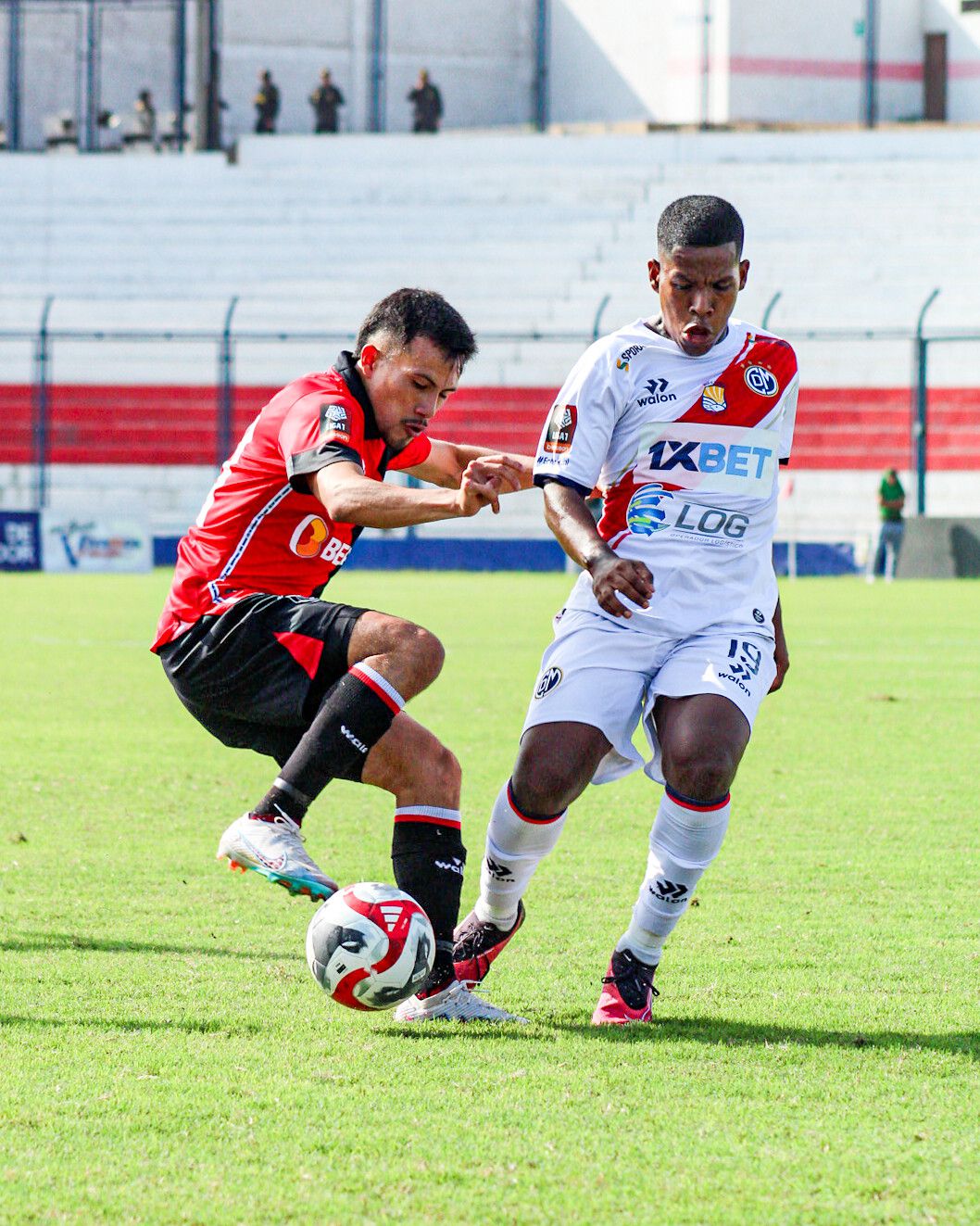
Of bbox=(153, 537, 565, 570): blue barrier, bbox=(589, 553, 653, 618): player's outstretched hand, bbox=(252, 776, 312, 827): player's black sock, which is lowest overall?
bbox=(153, 537, 565, 570): blue barrier

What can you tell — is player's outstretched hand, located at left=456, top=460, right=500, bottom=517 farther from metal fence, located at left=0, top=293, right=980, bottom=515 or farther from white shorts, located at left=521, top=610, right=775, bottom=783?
metal fence, located at left=0, top=293, right=980, bottom=515

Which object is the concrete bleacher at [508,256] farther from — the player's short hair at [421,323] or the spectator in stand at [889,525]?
the player's short hair at [421,323]

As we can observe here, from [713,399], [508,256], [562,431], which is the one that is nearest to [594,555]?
[562,431]

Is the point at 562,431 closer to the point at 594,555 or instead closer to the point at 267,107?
the point at 594,555

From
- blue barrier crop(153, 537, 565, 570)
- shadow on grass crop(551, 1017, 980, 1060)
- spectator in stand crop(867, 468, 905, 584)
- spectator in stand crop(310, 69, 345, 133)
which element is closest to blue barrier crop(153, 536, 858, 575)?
blue barrier crop(153, 537, 565, 570)

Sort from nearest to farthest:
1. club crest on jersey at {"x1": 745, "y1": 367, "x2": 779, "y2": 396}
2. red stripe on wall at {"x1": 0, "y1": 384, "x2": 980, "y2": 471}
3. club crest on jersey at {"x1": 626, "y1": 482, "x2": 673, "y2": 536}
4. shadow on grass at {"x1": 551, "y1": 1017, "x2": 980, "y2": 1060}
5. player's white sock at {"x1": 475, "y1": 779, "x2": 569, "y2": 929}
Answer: shadow on grass at {"x1": 551, "y1": 1017, "x2": 980, "y2": 1060} → player's white sock at {"x1": 475, "y1": 779, "x2": 569, "y2": 929} → club crest on jersey at {"x1": 626, "y1": 482, "x2": 673, "y2": 536} → club crest on jersey at {"x1": 745, "y1": 367, "x2": 779, "y2": 396} → red stripe on wall at {"x1": 0, "y1": 384, "x2": 980, "y2": 471}

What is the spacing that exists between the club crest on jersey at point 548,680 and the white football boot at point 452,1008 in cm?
74

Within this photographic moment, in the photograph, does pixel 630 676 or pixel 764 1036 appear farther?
pixel 630 676

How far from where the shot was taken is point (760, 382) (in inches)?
187

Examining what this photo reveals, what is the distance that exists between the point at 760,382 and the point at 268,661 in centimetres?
146

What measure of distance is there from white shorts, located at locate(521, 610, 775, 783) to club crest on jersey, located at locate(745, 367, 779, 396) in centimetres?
62

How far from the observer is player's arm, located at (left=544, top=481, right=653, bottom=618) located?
14.1ft

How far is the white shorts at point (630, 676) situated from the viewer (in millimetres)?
4434

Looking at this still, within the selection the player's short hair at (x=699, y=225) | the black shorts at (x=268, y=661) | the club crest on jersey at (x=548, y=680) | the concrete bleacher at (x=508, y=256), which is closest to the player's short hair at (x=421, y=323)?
the player's short hair at (x=699, y=225)
